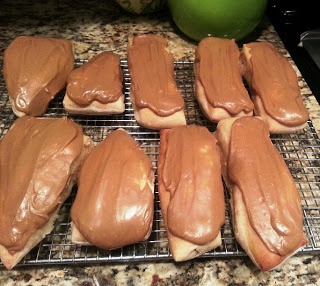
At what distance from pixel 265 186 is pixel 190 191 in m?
0.23

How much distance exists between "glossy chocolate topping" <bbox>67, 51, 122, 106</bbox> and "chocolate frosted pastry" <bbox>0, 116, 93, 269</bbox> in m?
0.16

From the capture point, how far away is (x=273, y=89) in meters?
1.37

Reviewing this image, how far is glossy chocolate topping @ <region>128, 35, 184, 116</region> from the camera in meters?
1.32

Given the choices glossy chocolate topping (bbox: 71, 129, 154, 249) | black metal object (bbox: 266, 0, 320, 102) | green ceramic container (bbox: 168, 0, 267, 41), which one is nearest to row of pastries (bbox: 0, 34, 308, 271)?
glossy chocolate topping (bbox: 71, 129, 154, 249)

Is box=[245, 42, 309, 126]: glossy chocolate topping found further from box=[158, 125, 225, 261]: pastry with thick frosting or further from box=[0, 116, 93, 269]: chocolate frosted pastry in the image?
box=[0, 116, 93, 269]: chocolate frosted pastry

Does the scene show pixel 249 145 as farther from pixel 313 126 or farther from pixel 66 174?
pixel 66 174

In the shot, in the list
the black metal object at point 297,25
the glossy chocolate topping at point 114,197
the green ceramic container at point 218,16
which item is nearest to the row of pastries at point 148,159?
the glossy chocolate topping at point 114,197

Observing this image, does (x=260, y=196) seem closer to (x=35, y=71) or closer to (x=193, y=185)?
(x=193, y=185)

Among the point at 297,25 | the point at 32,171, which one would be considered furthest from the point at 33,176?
the point at 297,25

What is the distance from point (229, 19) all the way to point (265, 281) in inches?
44.7

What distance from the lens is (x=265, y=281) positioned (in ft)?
3.36

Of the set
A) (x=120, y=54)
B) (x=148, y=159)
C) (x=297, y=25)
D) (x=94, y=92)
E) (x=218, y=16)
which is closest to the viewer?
(x=148, y=159)

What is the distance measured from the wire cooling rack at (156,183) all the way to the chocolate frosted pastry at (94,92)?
0.07 m

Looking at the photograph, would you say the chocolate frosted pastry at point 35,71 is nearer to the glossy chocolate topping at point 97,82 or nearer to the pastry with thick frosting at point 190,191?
the glossy chocolate topping at point 97,82
